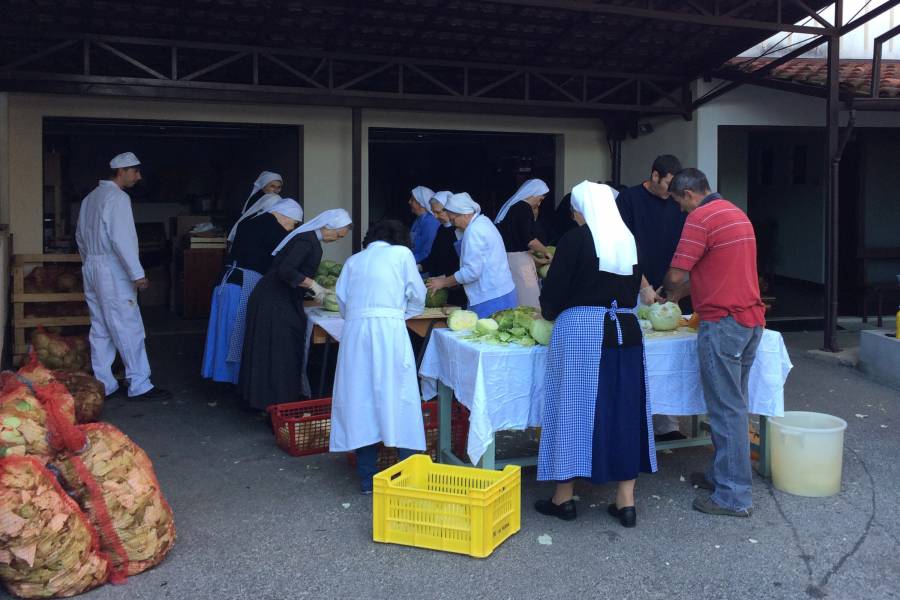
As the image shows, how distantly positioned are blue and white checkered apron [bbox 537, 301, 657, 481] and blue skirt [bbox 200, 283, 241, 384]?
10.9ft

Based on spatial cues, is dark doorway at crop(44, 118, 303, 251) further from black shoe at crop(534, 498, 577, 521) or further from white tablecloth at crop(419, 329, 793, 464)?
black shoe at crop(534, 498, 577, 521)

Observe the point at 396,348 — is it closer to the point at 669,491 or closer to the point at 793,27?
the point at 669,491

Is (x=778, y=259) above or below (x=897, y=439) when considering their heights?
above

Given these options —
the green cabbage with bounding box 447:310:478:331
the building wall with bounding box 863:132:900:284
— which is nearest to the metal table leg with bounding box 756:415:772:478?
the green cabbage with bounding box 447:310:478:331

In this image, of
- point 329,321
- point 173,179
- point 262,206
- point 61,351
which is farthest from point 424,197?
point 173,179

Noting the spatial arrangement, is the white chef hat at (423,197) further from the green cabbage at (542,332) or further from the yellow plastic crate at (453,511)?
the yellow plastic crate at (453,511)

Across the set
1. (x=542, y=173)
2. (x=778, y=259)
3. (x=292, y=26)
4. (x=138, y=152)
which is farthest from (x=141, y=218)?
(x=778, y=259)

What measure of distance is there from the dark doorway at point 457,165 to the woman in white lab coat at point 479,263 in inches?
212

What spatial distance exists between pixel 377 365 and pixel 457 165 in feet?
39.0

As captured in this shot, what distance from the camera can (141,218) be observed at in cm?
1722

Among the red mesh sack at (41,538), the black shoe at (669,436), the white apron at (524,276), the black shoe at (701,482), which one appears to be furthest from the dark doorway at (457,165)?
the red mesh sack at (41,538)

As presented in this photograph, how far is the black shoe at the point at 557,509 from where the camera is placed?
4961 mm

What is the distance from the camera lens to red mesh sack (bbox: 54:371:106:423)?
22.9 feet

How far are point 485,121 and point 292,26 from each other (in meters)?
3.27
